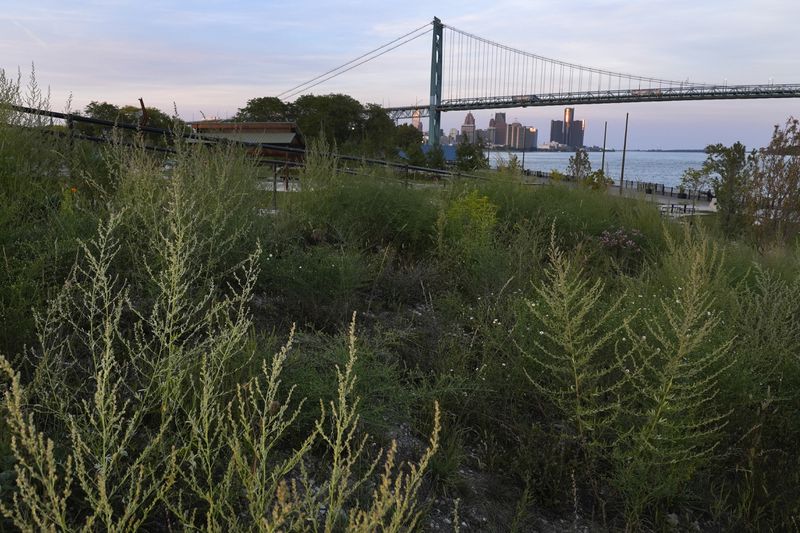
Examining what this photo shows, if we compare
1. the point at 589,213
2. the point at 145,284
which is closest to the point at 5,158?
the point at 145,284

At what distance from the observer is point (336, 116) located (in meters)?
55.9

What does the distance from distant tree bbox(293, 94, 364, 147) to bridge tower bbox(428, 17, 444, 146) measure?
15.4 m

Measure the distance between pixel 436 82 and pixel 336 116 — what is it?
21.6 metres

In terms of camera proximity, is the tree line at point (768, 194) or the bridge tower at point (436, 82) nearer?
the tree line at point (768, 194)

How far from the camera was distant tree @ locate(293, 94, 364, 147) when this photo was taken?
54.2 meters

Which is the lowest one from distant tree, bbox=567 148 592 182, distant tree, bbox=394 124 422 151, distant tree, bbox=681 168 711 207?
distant tree, bbox=681 168 711 207

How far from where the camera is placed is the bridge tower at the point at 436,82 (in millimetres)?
71875

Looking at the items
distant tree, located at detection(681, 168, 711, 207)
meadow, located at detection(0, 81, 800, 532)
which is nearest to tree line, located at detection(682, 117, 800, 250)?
meadow, located at detection(0, 81, 800, 532)

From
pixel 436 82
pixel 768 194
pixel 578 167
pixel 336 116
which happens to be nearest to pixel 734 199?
pixel 768 194

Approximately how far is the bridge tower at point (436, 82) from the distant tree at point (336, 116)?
15426 millimetres

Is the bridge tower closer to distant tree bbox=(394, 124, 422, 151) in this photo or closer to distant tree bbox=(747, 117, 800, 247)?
distant tree bbox=(394, 124, 422, 151)

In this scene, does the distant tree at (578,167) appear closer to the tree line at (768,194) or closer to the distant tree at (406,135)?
the tree line at (768,194)

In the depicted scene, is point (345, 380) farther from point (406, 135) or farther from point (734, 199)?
point (406, 135)

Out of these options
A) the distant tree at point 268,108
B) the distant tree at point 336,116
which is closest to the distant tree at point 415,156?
the distant tree at point 336,116
